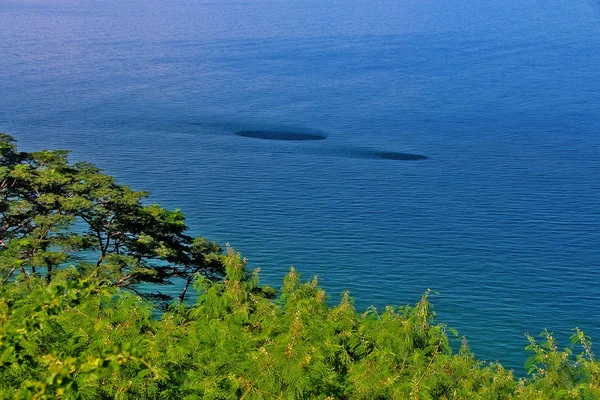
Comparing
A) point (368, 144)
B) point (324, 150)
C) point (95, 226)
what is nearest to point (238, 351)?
point (95, 226)

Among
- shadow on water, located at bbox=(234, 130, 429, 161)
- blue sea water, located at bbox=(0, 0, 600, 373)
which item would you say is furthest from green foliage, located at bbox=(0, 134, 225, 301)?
shadow on water, located at bbox=(234, 130, 429, 161)

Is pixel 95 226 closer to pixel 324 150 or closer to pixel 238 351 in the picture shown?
pixel 238 351

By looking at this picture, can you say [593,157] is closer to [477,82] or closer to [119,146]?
[477,82]

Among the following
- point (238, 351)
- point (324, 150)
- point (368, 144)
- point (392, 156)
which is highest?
point (368, 144)

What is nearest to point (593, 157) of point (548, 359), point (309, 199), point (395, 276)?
point (309, 199)

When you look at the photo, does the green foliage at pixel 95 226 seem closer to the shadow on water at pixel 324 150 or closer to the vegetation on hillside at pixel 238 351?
Result: the vegetation on hillside at pixel 238 351

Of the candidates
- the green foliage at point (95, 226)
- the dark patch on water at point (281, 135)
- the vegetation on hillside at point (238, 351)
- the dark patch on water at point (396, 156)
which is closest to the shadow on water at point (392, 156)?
the dark patch on water at point (396, 156)
